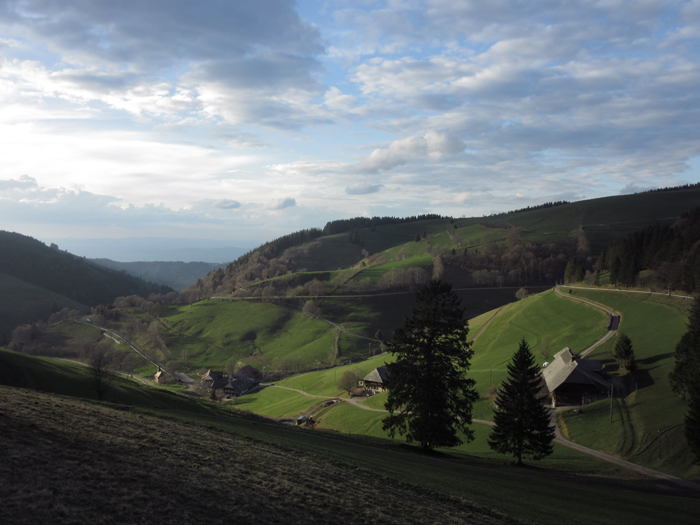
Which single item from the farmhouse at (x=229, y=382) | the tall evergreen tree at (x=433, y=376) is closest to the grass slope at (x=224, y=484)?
the tall evergreen tree at (x=433, y=376)

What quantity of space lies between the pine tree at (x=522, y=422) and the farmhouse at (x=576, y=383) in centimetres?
2137

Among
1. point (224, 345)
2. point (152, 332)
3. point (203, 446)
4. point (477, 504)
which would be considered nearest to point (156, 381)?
point (224, 345)

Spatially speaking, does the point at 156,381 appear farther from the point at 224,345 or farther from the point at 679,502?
the point at 679,502

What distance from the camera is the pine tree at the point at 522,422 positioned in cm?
3391

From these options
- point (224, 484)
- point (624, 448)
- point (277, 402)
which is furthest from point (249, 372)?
point (224, 484)

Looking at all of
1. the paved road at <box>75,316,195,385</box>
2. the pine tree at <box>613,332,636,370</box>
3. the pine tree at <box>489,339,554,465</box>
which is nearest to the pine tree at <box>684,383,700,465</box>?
the pine tree at <box>489,339,554,465</box>

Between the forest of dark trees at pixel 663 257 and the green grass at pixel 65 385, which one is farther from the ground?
the forest of dark trees at pixel 663 257

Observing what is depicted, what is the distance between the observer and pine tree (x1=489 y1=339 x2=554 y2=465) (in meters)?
33.9

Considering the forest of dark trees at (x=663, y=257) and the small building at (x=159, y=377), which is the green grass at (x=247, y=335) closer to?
the small building at (x=159, y=377)

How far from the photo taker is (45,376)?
129 feet

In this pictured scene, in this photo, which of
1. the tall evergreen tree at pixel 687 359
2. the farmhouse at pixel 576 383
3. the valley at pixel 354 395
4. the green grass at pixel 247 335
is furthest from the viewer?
the green grass at pixel 247 335

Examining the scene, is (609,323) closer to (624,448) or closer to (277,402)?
(624,448)

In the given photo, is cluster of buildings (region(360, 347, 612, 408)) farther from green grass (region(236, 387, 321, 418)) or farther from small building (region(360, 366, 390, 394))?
green grass (region(236, 387, 321, 418))

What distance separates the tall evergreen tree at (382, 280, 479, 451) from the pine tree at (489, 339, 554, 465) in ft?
17.0
